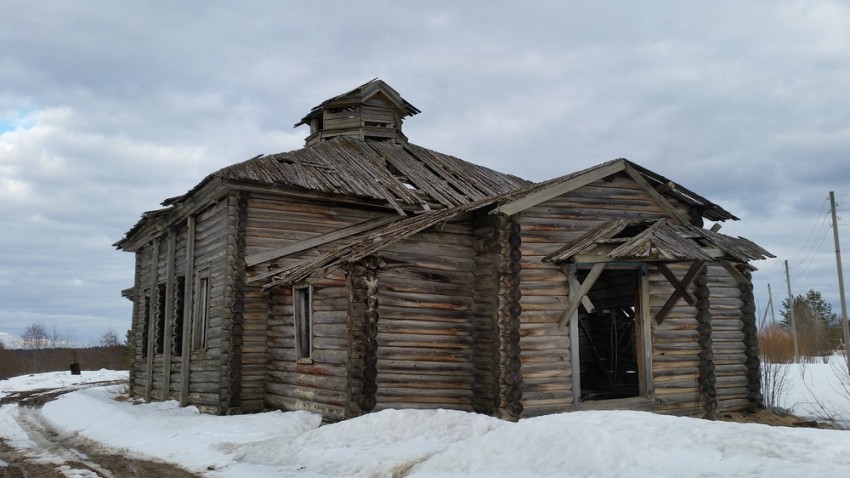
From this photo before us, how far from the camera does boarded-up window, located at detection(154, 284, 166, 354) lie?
Result: 20130mm

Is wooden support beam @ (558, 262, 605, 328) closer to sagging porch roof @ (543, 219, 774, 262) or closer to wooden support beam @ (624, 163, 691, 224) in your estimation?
sagging porch roof @ (543, 219, 774, 262)

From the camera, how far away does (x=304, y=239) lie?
16.2 meters

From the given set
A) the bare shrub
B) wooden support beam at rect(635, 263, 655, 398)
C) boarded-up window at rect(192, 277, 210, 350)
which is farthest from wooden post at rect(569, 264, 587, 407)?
boarded-up window at rect(192, 277, 210, 350)

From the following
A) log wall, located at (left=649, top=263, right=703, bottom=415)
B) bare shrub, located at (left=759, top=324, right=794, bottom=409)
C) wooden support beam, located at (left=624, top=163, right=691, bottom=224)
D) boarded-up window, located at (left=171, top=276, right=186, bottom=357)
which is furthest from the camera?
boarded-up window, located at (left=171, top=276, right=186, bottom=357)

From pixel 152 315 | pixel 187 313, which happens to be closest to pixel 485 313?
pixel 187 313

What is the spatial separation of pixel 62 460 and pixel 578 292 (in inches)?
355

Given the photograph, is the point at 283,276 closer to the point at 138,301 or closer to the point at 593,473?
the point at 593,473

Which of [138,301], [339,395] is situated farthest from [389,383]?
[138,301]

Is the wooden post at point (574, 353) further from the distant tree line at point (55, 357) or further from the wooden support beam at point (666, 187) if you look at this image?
the distant tree line at point (55, 357)

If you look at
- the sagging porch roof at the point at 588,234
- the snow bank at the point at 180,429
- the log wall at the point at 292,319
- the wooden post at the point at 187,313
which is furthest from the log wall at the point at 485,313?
the wooden post at the point at 187,313

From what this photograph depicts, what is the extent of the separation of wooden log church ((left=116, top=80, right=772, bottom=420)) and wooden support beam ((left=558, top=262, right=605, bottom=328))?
38mm

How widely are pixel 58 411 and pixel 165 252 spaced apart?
202 inches

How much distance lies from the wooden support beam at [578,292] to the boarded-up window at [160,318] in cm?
1251

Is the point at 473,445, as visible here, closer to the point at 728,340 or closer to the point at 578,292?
the point at 578,292
